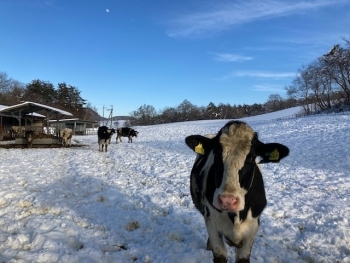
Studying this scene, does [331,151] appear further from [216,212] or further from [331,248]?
[216,212]

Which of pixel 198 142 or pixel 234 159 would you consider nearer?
pixel 234 159

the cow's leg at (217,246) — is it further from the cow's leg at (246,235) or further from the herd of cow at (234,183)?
the cow's leg at (246,235)

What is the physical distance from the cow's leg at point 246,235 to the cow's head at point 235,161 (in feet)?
1.74

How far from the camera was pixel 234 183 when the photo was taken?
11.1 ft

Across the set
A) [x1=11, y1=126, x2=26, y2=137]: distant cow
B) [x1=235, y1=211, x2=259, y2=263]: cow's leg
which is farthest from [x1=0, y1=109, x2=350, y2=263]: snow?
[x1=11, y1=126, x2=26, y2=137]: distant cow

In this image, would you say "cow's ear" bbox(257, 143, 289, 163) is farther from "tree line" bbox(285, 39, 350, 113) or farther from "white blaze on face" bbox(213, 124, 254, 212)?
"tree line" bbox(285, 39, 350, 113)

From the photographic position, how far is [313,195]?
29.7 feet

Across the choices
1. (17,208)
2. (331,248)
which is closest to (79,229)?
(17,208)

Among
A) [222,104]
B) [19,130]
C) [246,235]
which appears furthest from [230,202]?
[222,104]

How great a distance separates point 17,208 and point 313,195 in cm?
811

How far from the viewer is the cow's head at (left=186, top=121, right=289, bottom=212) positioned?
3.25m

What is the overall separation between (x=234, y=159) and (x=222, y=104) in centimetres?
13589

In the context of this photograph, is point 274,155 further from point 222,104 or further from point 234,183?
point 222,104

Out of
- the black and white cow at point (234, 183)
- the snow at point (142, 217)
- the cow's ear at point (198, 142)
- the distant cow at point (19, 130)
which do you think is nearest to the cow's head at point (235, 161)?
the black and white cow at point (234, 183)
